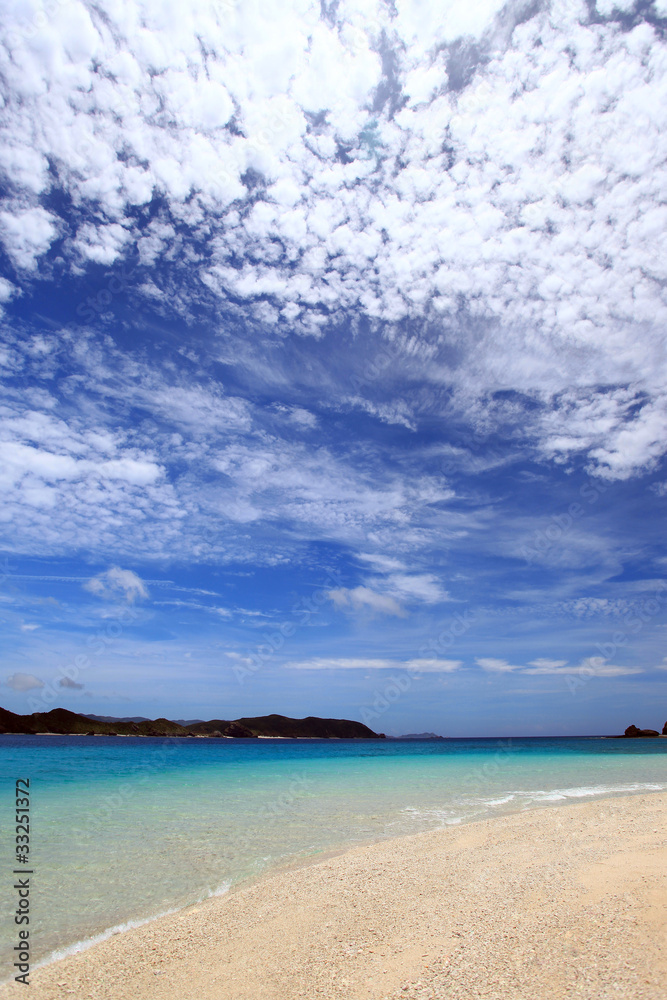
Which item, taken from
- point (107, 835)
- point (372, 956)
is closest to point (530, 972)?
point (372, 956)

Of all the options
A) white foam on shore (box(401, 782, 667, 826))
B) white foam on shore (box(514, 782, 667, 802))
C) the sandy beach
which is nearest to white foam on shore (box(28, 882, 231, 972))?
the sandy beach

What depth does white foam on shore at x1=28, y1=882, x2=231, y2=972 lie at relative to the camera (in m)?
7.18

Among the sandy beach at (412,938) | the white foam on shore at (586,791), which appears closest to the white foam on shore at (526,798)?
the white foam on shore at (586,791)

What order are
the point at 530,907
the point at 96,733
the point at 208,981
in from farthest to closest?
the point at 96,733
the point at 530,907
the point at 208,981

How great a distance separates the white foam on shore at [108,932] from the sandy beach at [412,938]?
28 cm

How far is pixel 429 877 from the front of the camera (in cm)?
939

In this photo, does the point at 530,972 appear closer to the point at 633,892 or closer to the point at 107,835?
the point at 633,892

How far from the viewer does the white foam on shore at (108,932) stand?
7.18 meters

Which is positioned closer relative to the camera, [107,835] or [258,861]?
[258,861]

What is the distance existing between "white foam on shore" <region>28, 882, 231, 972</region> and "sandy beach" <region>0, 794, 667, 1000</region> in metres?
0.28

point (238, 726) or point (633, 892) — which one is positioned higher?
point (633, 892)

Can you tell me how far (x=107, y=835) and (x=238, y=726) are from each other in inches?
7008

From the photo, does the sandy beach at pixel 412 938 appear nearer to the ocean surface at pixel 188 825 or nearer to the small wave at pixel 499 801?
the ocean surface at pixel 188 825

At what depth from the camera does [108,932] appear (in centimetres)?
800
